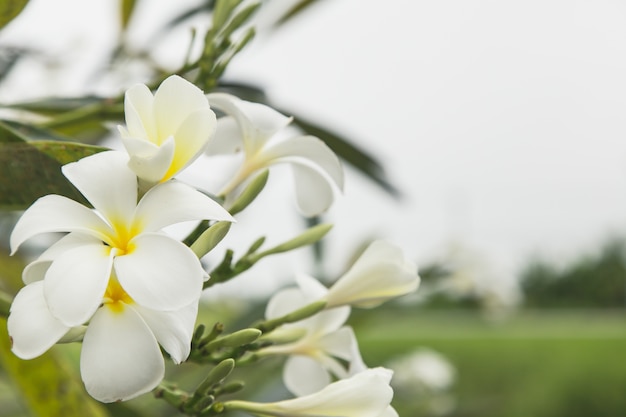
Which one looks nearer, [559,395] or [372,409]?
[372,409]

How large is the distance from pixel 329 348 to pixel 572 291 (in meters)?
13.1

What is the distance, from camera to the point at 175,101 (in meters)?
0.30

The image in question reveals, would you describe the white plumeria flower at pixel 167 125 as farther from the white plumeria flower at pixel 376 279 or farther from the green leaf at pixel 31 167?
the white plumeria flower at pixel 376 279

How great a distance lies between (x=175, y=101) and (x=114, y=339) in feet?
0.33

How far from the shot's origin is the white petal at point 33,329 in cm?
25

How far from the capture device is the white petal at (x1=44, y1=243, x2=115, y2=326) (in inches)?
9.5

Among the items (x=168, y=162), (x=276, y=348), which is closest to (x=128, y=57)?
(x=276, y=348)

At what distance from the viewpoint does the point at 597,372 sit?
21.5 feet

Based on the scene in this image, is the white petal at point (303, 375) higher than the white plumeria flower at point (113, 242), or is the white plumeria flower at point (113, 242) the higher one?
the white plumeria flower at point (113, 242)

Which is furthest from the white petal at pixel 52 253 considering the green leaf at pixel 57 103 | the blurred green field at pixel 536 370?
the blurred green field at pixel 536 370

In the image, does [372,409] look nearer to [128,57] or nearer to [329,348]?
[329,348]

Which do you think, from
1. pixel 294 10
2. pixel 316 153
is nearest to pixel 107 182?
pixel 316 153

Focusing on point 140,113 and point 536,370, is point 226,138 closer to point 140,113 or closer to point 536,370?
point 140,113

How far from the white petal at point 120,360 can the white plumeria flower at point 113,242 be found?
0.01m
